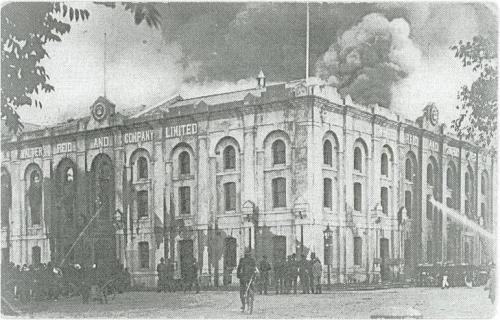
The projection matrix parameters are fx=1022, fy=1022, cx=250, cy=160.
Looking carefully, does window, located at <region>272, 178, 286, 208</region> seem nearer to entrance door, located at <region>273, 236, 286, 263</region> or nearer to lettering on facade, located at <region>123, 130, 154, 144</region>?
entrance door, located at <region>273, 236, 286, 263</region>

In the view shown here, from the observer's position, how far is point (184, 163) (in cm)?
1575

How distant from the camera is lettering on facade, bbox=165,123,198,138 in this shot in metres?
15.8

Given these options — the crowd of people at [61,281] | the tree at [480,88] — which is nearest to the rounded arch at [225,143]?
the crowd of people at [61,281]

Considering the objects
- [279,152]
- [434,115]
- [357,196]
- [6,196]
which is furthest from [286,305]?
[6,196]

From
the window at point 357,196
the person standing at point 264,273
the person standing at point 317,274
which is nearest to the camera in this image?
the person standing at point 264,273

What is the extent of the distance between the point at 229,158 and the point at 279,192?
98 centimetres

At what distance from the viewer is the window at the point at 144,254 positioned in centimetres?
1546

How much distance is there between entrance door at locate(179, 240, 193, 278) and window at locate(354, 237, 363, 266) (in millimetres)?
2507

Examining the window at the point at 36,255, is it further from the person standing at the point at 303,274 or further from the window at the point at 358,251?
the window at the point at 358,251

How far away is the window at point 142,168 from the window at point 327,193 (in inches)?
110

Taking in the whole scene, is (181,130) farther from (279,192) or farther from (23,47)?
(23,47)

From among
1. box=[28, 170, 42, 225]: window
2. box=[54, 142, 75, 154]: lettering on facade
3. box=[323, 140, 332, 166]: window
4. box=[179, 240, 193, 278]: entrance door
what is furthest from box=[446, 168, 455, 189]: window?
box=[28, 170, 42, 225]: window

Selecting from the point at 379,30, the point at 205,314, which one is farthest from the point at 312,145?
the point at 205,314

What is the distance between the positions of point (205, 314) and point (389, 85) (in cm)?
429
